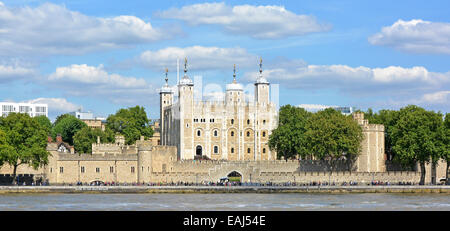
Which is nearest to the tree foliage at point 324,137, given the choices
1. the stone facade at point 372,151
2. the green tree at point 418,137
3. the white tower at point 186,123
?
the stone facade at point 372,151

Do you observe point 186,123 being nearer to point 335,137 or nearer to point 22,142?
point 335,137

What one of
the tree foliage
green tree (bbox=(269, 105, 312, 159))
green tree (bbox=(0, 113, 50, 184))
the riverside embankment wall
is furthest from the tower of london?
the riverside embankment wall

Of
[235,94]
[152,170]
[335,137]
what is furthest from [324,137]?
[235,94]

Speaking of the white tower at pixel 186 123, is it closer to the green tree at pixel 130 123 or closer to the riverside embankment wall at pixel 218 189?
the green tree at pixel 130 123

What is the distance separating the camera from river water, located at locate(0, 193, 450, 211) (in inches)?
2494

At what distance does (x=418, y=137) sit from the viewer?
86438 mm

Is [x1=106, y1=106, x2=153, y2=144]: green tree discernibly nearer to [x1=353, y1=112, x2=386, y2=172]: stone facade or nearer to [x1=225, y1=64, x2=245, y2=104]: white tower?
[x1=225, y1=64, x2=245, y2=104]: white tower

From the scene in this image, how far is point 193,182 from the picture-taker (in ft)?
293

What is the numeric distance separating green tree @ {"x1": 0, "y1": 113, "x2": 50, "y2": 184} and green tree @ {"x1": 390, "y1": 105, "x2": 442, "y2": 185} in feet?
105

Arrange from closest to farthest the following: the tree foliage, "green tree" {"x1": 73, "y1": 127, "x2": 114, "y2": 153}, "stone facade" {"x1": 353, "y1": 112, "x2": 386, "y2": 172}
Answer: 1. the tree foliage
2. "stone facade" {"x1": 353, "y1": 112, "x2": 386, "y2": 172}
3. "green tree" {"x1": 73, "y1": 127, "x2": 114, "y2": 153}

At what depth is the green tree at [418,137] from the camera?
85625 millimetres
